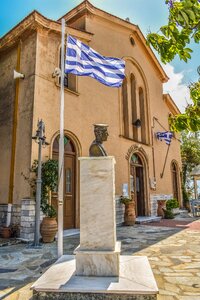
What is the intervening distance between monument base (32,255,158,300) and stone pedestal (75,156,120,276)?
142mm

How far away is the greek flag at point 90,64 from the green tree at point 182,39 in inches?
131

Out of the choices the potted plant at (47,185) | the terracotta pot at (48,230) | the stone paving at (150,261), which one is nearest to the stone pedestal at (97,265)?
the stone paving at (150,261)

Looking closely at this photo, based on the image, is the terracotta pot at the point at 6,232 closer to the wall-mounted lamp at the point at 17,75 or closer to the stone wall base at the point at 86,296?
the stone wall base at the point at 86,296

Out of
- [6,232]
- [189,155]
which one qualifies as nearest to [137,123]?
[6,232]

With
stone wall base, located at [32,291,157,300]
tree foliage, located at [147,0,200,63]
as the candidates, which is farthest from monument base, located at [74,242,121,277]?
tree foliage, located at [147,0,200,63]

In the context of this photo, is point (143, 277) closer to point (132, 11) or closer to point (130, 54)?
point (132, 11)

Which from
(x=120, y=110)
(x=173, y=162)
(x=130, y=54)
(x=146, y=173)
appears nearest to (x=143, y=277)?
(x=120, y=110)

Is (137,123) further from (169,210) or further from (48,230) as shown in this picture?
(48,230)

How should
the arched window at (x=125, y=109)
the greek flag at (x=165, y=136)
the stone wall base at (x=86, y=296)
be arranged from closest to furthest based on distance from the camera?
1. the stone wall base at (x=86, y=296)
2. the arched window at (x=125, y=109)
3. the greek flag at (x=165, y=136)

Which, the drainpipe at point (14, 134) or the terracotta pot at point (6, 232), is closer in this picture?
the terracotta pot at point (6, 232)

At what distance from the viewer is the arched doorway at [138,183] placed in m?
10.9

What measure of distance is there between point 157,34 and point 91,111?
265 inches

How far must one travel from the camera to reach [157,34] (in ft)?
7.01

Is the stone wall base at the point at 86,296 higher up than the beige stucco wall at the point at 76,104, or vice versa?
the beige stucco wall at the point at 76,104
